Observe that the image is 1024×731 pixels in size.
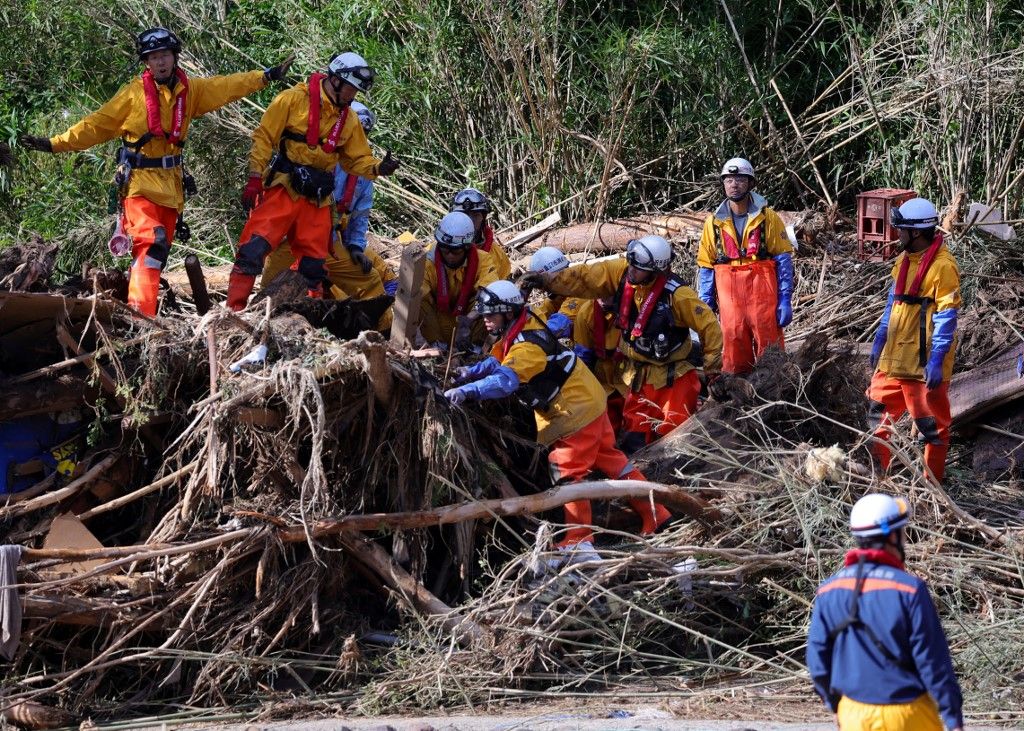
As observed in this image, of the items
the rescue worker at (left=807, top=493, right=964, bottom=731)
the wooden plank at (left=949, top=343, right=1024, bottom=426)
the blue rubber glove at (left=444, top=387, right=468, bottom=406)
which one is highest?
the blue rubber glove at (left=444, top=387, right=468, bottom=406)

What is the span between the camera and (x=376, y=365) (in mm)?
6762

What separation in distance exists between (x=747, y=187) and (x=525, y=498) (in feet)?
10.1

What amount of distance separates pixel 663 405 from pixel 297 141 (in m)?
2.78

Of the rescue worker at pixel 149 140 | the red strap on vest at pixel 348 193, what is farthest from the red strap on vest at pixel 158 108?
the red strap on vest at pixel 348 193

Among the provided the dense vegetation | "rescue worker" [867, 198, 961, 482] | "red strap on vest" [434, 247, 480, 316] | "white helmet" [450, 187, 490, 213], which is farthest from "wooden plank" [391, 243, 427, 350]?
the dense vegetation

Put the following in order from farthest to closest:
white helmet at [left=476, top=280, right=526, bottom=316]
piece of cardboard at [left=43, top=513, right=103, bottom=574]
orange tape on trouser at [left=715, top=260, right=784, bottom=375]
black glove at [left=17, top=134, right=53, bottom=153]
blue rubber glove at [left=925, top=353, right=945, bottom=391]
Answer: orange tape on trouser at [left=715, top=260, right=784, bottom=375] → blue rubber glove at [left=925, top=353, right=945, bottom=391] → black glove at [left=17, top=134, right=53, bottom=153] → white helmet at [left=476, top=280, right=526, bottom=316] → piece of cardboard at [left=43, top=513, right=103, bottom=574]

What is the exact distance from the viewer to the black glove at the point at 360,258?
→ 29.5 feet

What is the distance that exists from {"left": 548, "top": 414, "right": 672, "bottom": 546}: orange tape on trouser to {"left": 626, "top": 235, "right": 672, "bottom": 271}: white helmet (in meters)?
1.04

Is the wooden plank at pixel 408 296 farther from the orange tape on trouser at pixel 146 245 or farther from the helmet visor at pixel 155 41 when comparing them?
the helmet visor at pixel 155 41

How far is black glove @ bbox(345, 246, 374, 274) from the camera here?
898cm

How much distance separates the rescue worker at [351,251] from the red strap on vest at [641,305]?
1617mm

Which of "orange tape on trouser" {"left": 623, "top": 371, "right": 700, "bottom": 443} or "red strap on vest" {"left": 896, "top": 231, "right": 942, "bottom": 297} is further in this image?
"orange tape on trouser" {"left": 623, "top": 371, "right": 700, "bottom": 443}

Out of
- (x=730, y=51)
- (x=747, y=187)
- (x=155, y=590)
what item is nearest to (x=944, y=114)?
(x=730, y=51)

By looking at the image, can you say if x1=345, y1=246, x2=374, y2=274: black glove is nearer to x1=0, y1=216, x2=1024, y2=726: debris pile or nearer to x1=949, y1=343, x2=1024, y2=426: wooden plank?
x1=0, y1=216, x2=1024, y2=726: debris pile
